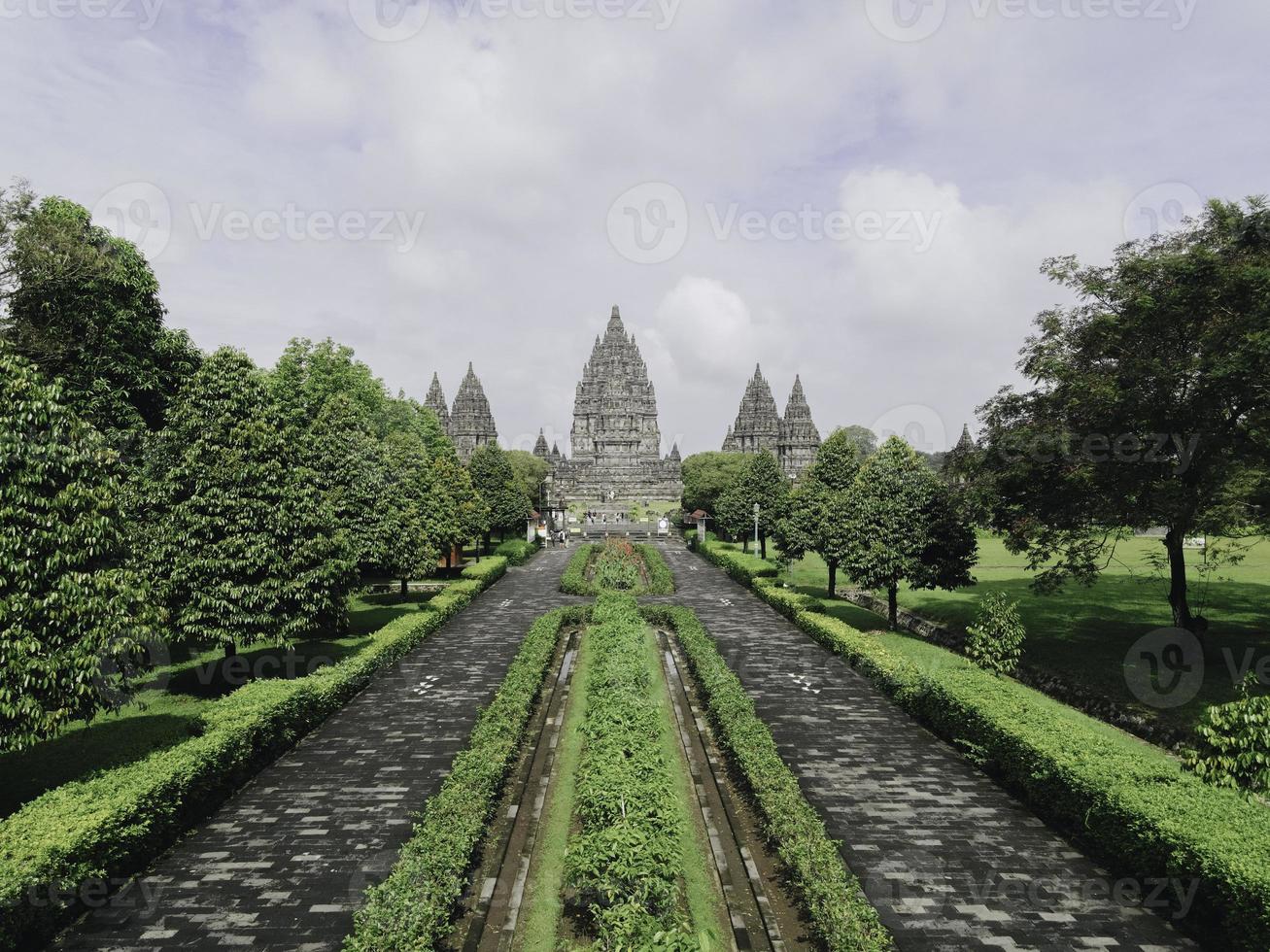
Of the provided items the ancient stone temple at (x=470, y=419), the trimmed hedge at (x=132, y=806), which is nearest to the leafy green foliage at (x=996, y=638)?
the trimmed hedge at (x=132, y=806)

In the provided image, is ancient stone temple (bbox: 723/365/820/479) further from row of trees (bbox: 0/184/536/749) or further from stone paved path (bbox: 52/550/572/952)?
stone paved path (bbox: 52/550/572/952)

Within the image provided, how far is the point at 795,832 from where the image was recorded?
10.6 metres

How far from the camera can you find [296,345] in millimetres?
47000

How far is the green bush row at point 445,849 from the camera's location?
7734 millimetres

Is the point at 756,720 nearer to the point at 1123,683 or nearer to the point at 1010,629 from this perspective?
the point at 1010,629

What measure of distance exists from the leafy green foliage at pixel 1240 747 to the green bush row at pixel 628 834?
892 cm

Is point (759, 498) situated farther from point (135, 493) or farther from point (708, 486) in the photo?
point (135, 493)

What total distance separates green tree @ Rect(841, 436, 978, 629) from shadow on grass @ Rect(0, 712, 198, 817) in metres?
21.2

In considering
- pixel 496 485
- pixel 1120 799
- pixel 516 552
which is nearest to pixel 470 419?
pixel 496 485

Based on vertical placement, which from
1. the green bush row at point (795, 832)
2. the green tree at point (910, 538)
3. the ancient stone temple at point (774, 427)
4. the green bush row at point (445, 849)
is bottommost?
the green bush row at point (795, 832)

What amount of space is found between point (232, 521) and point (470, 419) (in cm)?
11535

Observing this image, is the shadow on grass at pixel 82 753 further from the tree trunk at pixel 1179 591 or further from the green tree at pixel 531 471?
the green tree at pixel 531 471

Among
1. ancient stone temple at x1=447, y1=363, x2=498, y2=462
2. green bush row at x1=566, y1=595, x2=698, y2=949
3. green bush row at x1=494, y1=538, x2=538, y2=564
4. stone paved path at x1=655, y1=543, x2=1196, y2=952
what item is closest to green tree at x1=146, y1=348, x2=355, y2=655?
green bush row at x1=566, y1=595, x2=698, y2=949

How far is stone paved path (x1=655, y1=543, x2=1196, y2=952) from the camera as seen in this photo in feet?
29.9
